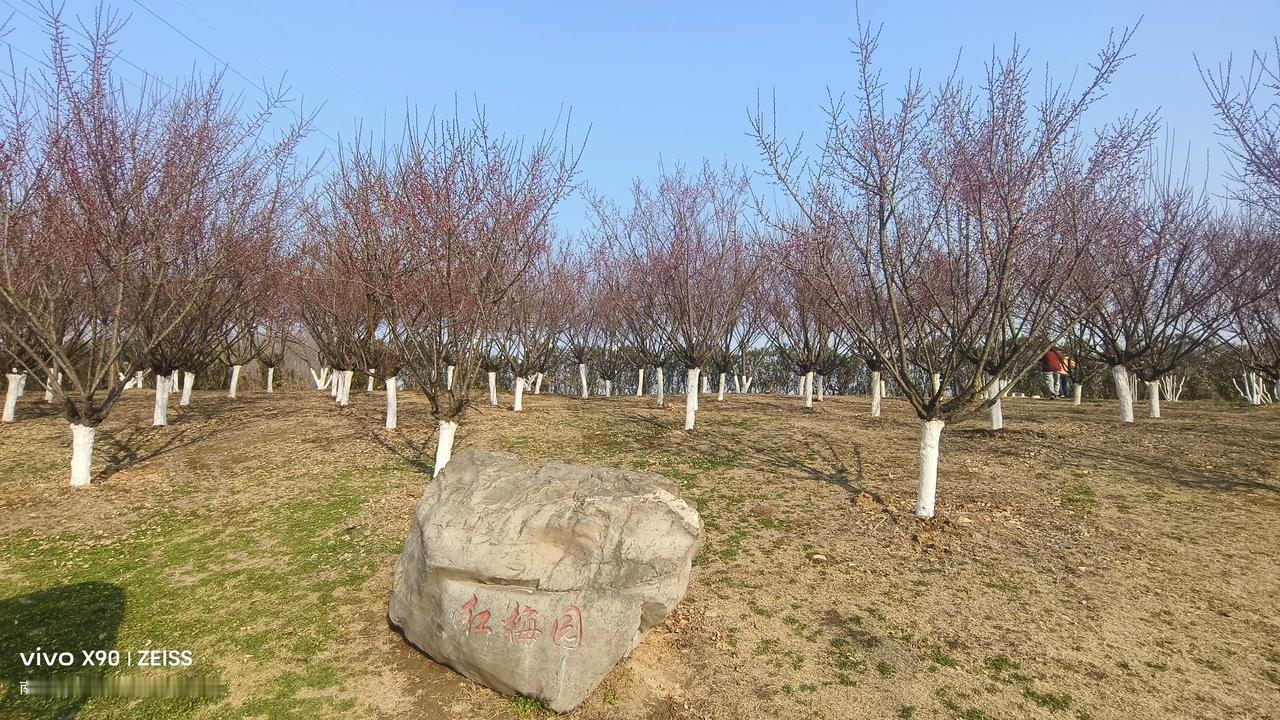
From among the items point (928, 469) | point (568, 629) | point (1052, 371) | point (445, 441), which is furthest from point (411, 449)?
point (1052, 371)

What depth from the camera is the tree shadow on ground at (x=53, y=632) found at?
4.45 meters

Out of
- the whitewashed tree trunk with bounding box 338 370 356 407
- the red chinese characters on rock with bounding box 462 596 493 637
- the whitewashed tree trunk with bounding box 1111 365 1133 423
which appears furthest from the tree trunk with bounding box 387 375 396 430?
the whitewashed tree trunk with bounding box 1111 365 1133 423

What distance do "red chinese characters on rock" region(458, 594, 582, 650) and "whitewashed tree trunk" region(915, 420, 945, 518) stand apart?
16.4ft

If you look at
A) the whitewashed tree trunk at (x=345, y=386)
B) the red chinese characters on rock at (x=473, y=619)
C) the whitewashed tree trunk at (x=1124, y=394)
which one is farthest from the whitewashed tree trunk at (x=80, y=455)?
the whitewashed tree trunk at (x=1124, y=394)

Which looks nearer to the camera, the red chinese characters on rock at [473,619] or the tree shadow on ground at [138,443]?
the red chinese characters on rock at [473,619]

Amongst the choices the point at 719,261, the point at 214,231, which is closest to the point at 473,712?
the point at 214,231

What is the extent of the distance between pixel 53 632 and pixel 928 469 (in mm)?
8977

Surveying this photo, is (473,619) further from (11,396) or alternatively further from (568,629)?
(11,396)

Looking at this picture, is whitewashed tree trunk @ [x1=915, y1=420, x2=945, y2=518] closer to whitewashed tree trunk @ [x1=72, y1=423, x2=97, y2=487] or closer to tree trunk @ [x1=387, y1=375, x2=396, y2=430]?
tree trunk @ [x1=387, y1=375, x2=396, y2=430]

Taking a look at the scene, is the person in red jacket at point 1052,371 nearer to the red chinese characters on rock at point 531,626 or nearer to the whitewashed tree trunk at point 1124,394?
the whitewashed tree trunk at point 1124,394

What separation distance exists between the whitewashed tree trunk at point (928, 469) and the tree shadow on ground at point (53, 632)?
8252 millimetres

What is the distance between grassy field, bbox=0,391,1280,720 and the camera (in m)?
4.51

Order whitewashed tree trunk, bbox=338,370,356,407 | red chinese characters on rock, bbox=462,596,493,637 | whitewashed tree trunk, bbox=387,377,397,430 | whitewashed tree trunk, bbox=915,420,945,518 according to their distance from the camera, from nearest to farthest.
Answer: red chinese characters on rock, bbox=462,596,493,637, whitewashed tree trunk, bbox=915,420,945,518, whitewashed tree trunk, bbox=387,377,397,430, whitewashed tree trunk, bbox=338,370,356,407

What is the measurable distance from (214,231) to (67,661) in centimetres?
834
